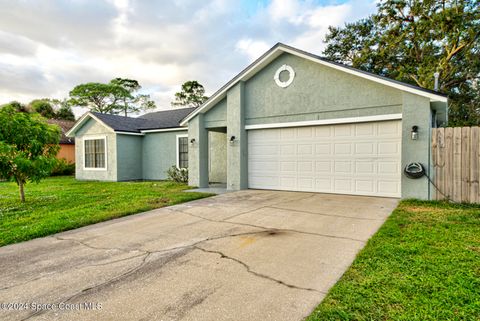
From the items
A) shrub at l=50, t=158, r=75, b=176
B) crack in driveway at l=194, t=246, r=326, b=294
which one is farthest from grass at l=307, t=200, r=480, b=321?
shrub at l=50, t=158, r=75, b=176

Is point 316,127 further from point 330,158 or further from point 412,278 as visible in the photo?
point 412,278

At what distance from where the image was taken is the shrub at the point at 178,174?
43.0 feet

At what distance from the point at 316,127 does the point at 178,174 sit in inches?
284

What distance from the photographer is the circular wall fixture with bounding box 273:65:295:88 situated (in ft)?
31.9

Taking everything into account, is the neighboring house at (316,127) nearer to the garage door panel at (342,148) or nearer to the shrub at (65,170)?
the garage door panel at (342,148)

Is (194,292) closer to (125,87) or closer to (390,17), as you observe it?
(390,17)

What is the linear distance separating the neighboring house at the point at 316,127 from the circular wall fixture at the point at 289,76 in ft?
0.12

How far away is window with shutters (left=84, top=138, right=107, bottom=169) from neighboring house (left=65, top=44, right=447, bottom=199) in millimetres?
6254

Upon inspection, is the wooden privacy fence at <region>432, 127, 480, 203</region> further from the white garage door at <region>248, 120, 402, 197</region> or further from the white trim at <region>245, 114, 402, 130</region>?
the white trim at <region>245, 114, 402, 130</region>

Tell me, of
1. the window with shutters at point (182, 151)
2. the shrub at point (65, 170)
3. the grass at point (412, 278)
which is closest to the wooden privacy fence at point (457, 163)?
the grass at point (412, 278)

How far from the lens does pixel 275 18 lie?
13305 millimetres

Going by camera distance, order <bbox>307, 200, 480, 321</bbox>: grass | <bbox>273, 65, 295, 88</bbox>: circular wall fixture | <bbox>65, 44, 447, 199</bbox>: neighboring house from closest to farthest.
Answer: <bbox>307, 200, 480, 321</bbox>: grass, <bbox>65, 44, 447, 199</bbox>: neighboring house, <bbox>273, 65, 295, 88</bbox>: circular wall fixture

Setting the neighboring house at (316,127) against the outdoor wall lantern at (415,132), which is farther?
the neighboring house at (316,127)

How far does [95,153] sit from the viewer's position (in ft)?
50.6
